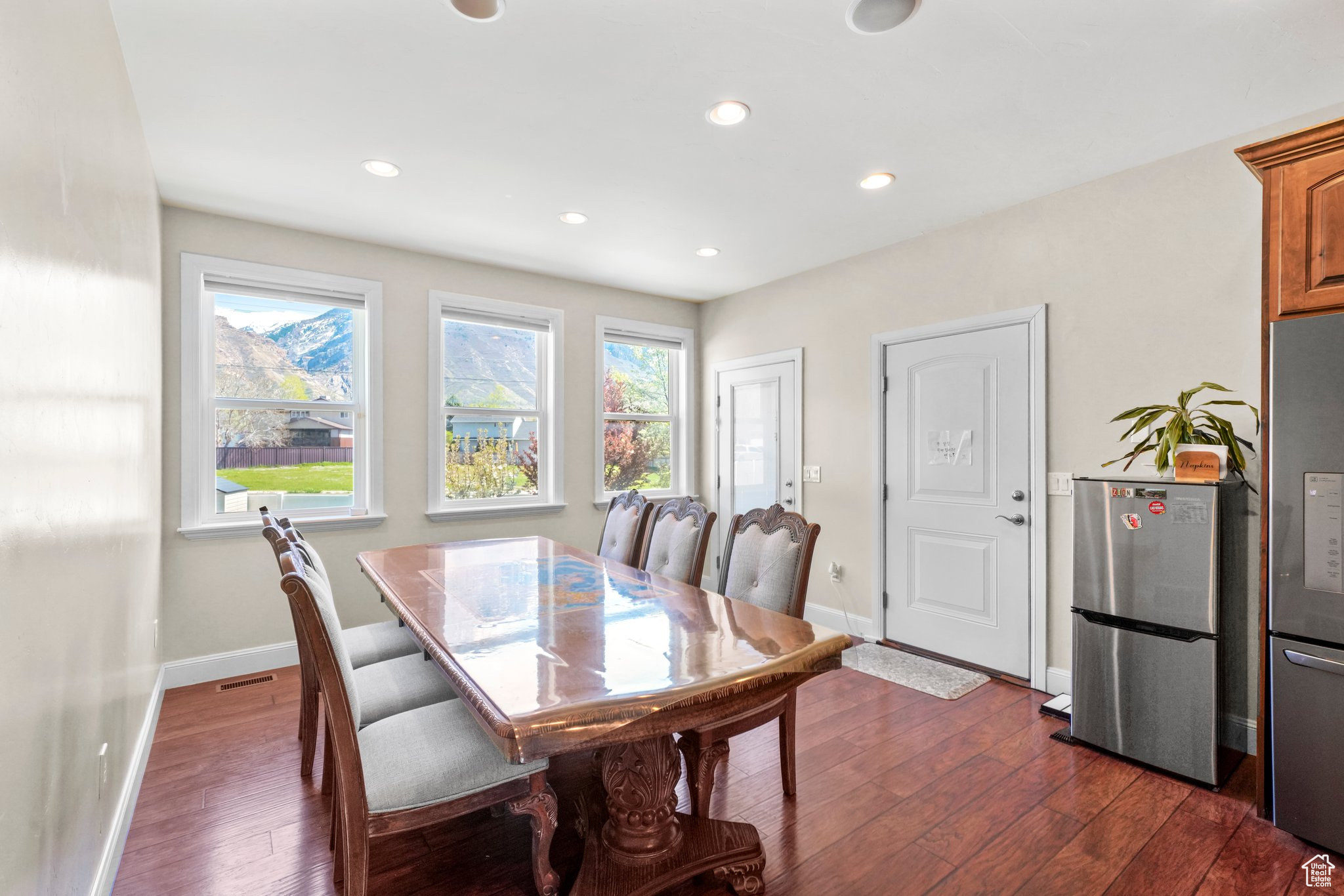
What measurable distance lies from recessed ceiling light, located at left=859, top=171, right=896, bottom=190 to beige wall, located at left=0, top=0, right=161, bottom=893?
111 inches

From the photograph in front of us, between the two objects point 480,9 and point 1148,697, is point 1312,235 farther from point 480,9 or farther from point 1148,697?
point 480,9

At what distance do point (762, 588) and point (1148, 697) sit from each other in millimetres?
1615

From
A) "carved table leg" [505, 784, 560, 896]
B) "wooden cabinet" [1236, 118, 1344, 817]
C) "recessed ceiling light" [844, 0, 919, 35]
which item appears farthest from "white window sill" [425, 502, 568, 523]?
"wooden cabinet" [1236, 118, 1344, 817]

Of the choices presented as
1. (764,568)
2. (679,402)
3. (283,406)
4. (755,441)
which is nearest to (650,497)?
(679,402)

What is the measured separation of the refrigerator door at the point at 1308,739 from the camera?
75.2 inches

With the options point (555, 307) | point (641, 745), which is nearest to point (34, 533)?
point (641, 745)

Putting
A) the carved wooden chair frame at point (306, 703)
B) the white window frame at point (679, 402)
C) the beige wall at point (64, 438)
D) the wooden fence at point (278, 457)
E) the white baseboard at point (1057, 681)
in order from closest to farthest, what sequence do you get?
1. the beige wall at point (64, 438)
2. the carved wooden chair frame at point (306, 703)
3. the white baseboard at point (1057, 681)
4. the wooden fence at point (278, 457)
5. the white window frame at point (679, 402)

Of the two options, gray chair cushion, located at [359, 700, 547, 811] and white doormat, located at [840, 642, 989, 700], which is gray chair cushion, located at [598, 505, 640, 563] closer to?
white doormat, located at [840, 642, 989, 700]

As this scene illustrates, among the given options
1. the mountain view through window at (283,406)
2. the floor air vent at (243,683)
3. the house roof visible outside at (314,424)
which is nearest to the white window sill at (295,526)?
the mountain view through window at (283,406)

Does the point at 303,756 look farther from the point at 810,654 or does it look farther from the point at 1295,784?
the point at 1295,784

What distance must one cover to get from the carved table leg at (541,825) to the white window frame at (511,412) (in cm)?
282

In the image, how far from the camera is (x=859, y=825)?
2080 mm

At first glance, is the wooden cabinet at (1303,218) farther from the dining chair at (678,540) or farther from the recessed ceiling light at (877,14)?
the dining chair at (678,540)

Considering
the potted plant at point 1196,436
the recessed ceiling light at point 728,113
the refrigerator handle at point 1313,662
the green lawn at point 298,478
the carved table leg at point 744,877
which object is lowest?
the carved table leg at point 744,877
